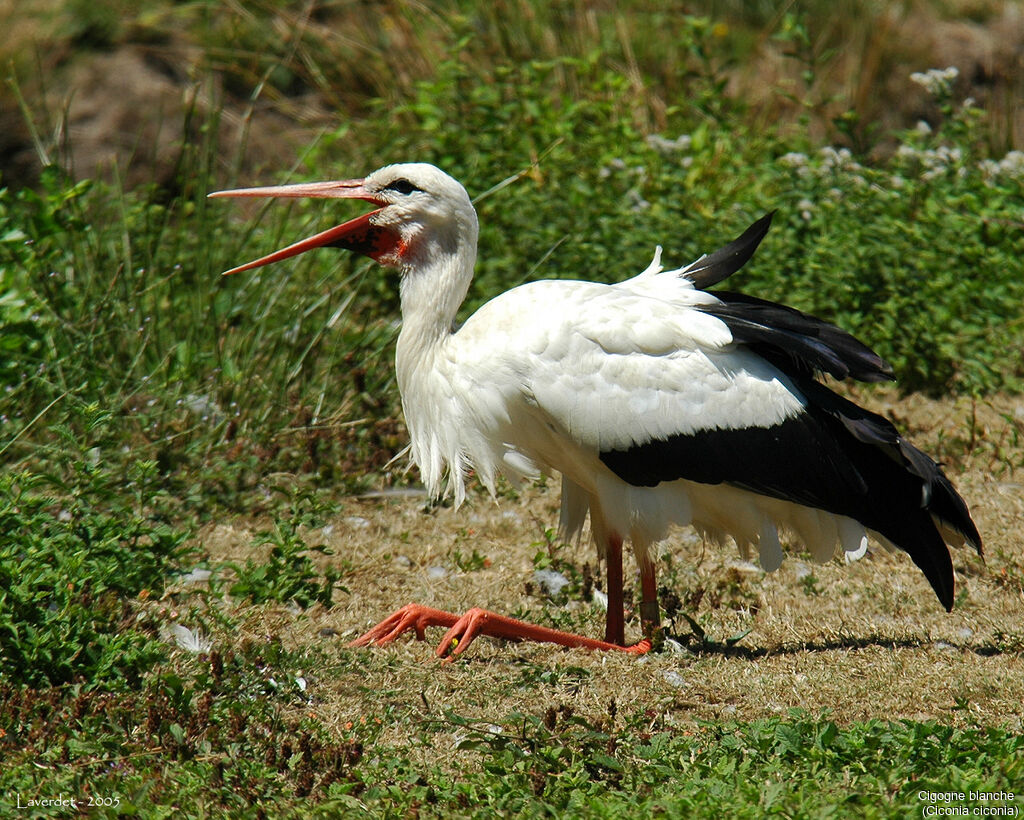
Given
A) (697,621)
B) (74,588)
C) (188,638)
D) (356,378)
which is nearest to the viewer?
(74,588)

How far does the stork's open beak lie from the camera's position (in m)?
4.75

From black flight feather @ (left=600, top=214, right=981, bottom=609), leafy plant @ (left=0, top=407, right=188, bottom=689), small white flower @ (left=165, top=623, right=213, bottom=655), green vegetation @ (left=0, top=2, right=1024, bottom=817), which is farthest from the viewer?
black flight feather @ (left=600, top=214, right=981, bottom=609)

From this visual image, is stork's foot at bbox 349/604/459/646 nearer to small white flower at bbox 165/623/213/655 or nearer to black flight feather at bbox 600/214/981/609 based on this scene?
small white flower at bbox 165/623/213/655

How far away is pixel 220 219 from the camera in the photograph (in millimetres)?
6895

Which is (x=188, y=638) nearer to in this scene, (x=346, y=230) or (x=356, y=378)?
(x=346, y=230)

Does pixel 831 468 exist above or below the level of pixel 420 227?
below

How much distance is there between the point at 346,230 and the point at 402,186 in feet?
0.91

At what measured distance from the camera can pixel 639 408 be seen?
4480mm

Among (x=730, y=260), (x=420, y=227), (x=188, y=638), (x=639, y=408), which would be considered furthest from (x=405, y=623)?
(x=730, y=260)

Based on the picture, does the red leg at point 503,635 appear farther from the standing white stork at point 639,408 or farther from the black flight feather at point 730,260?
the black flight feather at point 730,260

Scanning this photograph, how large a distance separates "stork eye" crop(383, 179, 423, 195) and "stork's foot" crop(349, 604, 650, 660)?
153cm

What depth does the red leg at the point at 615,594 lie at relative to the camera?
475 cm

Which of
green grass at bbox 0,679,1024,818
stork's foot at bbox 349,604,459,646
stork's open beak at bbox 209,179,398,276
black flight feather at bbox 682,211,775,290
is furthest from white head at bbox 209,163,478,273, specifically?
green grass at bbox 0,679,1024,818

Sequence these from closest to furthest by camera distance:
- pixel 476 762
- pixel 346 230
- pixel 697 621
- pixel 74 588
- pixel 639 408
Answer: pixel 476 762, pixel 74 588, pixel 639 408, pixel 346 230, pixel 697 621
